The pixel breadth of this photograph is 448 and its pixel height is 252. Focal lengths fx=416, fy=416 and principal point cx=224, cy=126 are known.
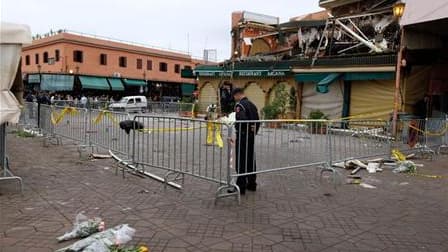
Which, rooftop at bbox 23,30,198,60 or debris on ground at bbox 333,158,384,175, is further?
rooftop at bbox 23,30,198,60

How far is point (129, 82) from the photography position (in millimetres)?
44750

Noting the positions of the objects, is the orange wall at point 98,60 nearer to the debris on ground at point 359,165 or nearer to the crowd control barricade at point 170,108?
the crowd control barricade at point 170,108

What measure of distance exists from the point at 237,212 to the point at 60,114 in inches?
331

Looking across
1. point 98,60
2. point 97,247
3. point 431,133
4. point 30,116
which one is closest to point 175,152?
point 97,247

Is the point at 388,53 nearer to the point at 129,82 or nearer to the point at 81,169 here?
the point at 81,169

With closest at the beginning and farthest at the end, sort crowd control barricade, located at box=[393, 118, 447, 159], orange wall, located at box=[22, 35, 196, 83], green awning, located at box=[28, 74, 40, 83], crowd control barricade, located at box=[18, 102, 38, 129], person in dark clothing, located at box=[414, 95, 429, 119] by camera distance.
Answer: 1. crowd control barricade, located at box=[393, 118, 447, 159]
2. crowd control barricade, located at box=[18, 102, 38, 129]
3. person in dark clothing, located at box=[414, 95, 429, 119]
4. orange wall, located at box=[22, 35, 196, 83]
5. green awning, located at box=[28, 74, 40, 83]

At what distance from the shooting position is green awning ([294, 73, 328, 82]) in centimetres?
2095

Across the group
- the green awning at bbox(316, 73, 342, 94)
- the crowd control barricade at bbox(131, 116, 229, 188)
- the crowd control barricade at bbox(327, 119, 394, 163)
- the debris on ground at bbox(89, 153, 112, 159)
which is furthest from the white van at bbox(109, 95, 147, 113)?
the crowd control barricade at bbox(327, 119, 394, 163)

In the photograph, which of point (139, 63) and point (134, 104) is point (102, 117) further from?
point (139, 63)

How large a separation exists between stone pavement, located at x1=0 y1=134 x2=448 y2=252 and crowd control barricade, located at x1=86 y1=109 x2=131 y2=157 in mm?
1120

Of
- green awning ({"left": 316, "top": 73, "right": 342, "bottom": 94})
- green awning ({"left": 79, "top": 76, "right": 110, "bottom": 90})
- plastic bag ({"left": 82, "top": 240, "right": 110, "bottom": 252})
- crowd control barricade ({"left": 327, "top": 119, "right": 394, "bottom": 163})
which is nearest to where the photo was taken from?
plastic bag ({"left": 82, "top": 240, "right": 110, "bottom": 252})

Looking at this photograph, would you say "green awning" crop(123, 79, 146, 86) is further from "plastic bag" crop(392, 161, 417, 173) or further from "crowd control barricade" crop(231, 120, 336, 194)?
"crowd control barricade" crop(231, 120, 336, 194)

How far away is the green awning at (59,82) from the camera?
1528 inches

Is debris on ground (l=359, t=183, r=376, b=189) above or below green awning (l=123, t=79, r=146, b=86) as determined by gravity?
below
